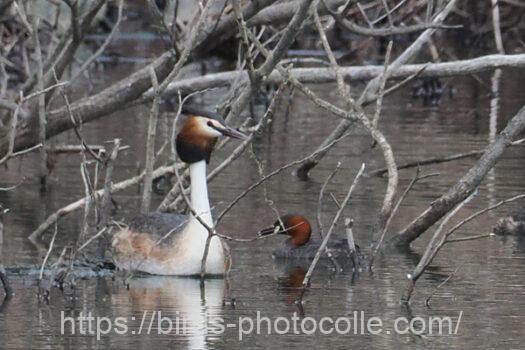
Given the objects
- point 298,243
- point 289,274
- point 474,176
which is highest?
point 474,176

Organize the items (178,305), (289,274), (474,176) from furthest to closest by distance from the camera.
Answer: (474,176) < (289,274) < (178,305)

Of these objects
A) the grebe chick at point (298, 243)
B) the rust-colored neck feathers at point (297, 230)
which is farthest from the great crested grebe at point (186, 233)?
the rust-colored neck feathers at point (297, 230)

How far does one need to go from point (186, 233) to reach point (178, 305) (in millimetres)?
1092

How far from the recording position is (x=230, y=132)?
11.0 meters

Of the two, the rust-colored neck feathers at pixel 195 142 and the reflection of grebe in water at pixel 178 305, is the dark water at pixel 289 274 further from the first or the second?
the rust-colored neck feathers at pixel 195 142

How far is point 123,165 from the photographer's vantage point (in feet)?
53.3

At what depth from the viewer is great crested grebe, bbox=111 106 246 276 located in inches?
421

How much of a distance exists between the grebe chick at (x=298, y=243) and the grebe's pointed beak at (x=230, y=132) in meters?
0.87

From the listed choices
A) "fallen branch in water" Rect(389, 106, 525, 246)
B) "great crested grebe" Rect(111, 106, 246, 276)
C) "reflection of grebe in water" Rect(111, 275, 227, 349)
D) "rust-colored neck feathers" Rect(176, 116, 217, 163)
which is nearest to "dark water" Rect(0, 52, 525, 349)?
"reflection of grebe in water" Rect(111, 275, 227, 349)

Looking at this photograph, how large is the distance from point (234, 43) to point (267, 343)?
69.7ft

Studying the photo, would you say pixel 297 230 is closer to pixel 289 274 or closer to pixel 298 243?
pixel 298 243

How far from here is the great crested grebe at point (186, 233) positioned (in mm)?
10688

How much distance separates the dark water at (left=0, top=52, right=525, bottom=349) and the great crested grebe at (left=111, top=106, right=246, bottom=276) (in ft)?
0.47

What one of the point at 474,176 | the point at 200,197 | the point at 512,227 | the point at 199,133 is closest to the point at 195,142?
the point at 199,133
